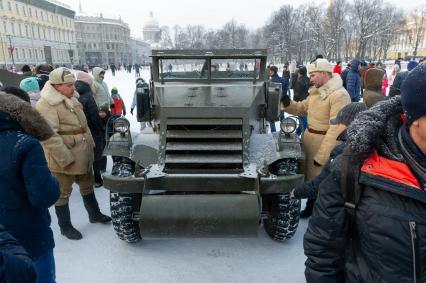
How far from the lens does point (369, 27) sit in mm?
44688

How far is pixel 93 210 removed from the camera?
4.38 metres

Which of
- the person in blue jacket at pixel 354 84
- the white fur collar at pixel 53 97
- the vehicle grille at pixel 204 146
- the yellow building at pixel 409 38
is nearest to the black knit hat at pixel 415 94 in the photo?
the vehicle grille at pixel 204 146

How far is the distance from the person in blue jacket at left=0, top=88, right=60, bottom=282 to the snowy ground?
4.08 ft

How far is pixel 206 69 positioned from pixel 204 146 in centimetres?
153

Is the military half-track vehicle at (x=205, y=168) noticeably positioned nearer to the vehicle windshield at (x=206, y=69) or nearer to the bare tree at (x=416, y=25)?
the vehicle windshield at (x=206, y=69)

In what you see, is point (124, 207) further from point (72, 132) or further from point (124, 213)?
point (72, 132)

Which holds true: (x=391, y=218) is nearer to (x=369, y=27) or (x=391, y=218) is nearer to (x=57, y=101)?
(x=57, y=101)

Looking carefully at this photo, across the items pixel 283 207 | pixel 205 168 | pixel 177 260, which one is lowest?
pixel 177 260

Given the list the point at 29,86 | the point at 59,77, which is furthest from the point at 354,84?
the point at 59,77

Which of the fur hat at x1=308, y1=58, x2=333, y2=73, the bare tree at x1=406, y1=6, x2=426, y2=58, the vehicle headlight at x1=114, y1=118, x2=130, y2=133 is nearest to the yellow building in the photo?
the bare tree at x1=406, y1=6, x2=426, y2=58

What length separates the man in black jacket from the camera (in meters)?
1.29

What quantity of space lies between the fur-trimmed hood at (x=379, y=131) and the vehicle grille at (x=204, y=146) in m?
1.99

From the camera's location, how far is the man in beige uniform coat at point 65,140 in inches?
145

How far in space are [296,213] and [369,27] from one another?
4742 centimetres
